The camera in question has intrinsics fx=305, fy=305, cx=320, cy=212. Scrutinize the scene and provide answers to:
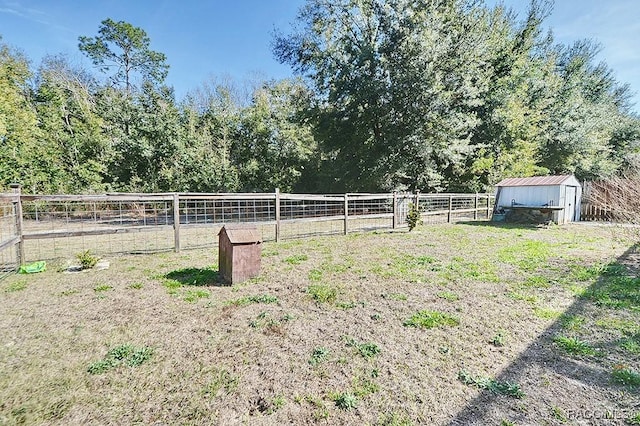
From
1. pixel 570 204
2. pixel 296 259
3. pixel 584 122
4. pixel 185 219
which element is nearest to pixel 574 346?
pixel 296 259

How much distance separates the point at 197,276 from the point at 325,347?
117 inches

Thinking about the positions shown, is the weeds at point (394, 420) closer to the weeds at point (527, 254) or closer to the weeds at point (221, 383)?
the weeds at point (221, 383)

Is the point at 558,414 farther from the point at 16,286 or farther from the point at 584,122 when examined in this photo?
the point at 584,122

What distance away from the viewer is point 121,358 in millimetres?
2559

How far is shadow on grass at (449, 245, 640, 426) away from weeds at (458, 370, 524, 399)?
0.15ft

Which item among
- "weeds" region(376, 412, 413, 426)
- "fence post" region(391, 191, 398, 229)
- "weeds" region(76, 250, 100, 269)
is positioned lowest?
"weeds" region(376, 412, 413, 426)

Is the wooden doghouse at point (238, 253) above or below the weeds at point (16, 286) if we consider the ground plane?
above

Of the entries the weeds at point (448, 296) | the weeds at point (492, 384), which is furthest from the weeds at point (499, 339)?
the weeds at point (448, 296)

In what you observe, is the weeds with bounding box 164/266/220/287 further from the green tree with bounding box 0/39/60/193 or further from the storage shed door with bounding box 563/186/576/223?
the storage shed door with bounding box 563/186/576/223

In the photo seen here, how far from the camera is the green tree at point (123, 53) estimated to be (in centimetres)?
2033

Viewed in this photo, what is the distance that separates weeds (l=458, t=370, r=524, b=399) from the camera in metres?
2.15

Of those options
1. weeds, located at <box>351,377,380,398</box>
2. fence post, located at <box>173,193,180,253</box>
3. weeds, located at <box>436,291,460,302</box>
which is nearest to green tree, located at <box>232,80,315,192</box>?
fence post, located at <box>173,193,180,253</box>

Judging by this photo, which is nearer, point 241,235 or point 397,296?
point 397,296

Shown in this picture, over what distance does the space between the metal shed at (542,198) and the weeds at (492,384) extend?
11.2 meters
